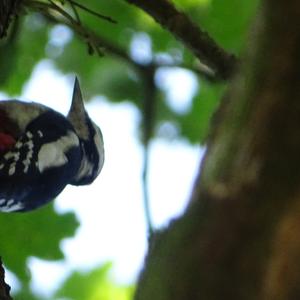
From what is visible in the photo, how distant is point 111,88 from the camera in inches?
131

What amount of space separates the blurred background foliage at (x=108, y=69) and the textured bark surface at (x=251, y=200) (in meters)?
1.32

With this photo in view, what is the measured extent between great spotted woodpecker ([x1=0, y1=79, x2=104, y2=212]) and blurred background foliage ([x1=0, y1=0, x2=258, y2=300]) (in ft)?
A: 0.64

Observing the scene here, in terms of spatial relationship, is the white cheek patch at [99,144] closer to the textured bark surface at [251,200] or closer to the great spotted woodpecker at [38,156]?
the great spotted woodpecker at [38,156]

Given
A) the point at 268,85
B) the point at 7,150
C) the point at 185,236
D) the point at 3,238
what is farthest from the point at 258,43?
the point at 3,238

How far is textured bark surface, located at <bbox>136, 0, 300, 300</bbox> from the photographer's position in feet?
2.48

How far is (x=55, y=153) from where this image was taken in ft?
6.18

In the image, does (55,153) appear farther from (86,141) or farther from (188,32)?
(188,32)

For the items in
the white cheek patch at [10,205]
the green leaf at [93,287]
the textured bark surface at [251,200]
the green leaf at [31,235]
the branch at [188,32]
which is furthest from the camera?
the green leaf at [93,287]

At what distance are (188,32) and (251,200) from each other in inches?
50.8

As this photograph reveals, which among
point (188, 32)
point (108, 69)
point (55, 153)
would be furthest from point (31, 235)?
point (108, 69)

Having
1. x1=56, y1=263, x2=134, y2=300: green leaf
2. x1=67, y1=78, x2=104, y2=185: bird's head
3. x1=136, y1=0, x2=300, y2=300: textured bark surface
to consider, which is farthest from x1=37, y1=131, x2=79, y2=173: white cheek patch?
x1=56, y1=263, x2=134, y2=300: green leaf

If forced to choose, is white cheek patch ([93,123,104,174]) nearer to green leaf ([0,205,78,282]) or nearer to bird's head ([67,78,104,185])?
bird's head ([67,78,104,185])

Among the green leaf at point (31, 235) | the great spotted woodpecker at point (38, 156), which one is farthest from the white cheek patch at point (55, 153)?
the green leaf at point (31, 235)

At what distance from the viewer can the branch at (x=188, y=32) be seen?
2018 mm
